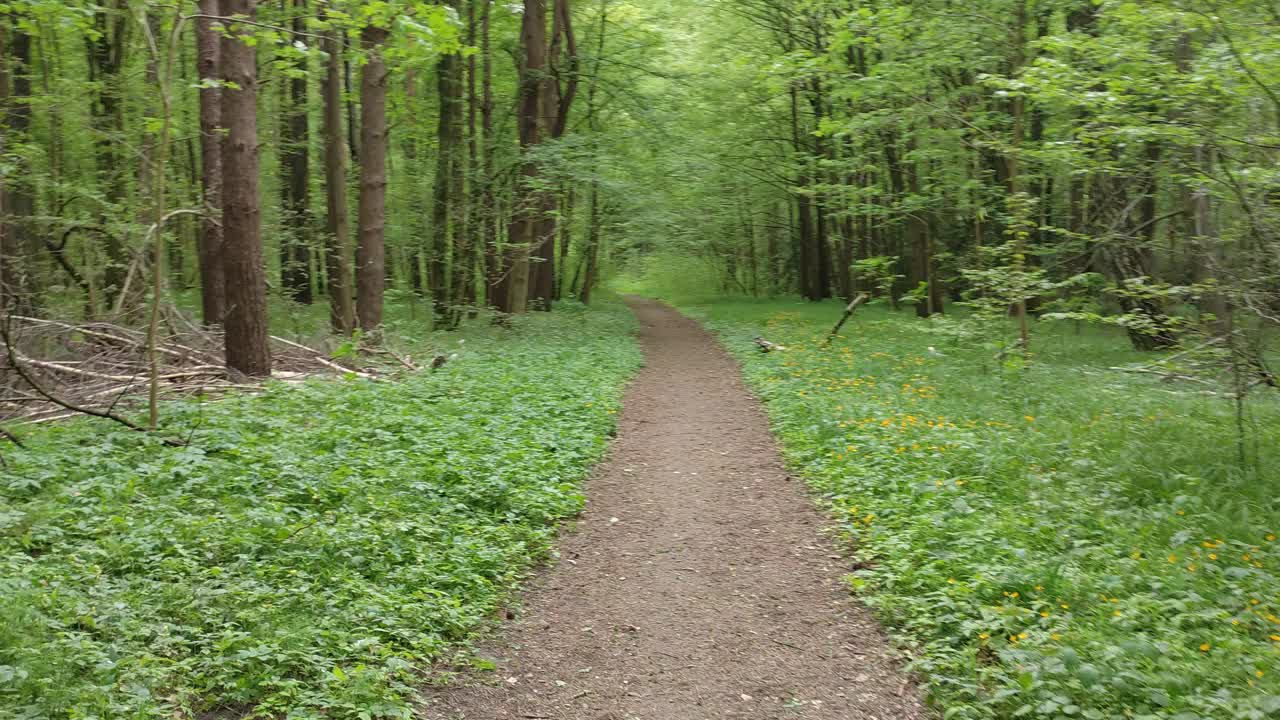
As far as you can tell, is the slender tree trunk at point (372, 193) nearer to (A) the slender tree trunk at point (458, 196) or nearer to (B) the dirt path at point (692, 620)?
(A) the slender tree trunk at point (458, 196)

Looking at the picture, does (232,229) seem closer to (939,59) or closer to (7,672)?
(7,672)

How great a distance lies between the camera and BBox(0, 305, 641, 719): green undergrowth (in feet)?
11.9

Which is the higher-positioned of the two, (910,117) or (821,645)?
(910,117)

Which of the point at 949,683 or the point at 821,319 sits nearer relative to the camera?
the point at 949,683

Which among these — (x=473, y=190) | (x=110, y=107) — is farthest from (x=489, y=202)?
(x=110, y=107)

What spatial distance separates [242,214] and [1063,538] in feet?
32.7

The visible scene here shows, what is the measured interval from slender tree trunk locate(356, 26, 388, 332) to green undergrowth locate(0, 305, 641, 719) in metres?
5.40

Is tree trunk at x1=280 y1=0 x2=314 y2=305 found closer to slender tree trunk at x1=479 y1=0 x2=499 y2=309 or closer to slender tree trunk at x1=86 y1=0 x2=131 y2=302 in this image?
slender tree trunk at x1=86 y1=0 x2=131 y2=302

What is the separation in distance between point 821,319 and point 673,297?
2162 cm

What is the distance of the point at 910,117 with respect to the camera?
16297mm

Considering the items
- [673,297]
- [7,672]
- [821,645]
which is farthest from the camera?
[673,297]

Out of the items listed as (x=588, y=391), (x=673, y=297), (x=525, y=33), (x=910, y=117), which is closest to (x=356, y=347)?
(x=588, y=391)

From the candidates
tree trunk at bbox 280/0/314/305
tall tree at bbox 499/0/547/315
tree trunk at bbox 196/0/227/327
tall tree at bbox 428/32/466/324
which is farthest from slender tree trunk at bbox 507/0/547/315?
tree trunk at bbox 196/0/227/327

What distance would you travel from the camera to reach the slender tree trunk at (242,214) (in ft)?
31.8
